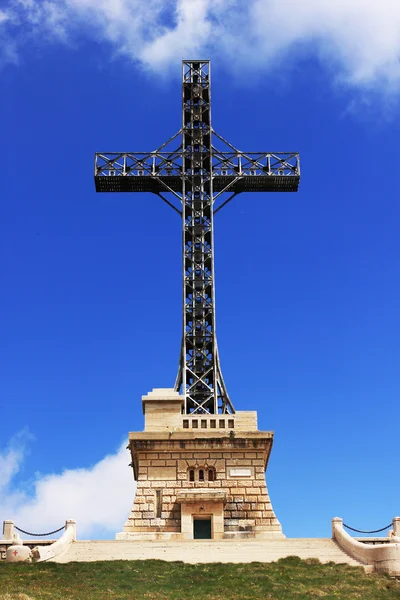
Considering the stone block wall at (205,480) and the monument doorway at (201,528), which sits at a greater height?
the stone block wall at (205,480)

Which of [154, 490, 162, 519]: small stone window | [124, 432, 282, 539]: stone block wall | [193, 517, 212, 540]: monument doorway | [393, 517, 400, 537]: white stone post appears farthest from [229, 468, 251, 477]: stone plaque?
[393, 517, 400, 537]: white stone post

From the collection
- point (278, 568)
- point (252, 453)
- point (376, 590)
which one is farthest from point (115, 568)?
point (252, 453)

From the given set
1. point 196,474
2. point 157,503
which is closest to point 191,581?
point 157,503

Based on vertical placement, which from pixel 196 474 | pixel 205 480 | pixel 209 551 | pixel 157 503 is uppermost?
pixel 196 474

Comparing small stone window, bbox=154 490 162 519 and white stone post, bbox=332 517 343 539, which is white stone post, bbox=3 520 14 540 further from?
white stone post, bbox=332 517 343 539

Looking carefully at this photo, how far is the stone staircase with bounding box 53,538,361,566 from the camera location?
1421 inches

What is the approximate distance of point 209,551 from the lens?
3691cm

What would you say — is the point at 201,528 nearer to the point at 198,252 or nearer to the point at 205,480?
the point at 205,480

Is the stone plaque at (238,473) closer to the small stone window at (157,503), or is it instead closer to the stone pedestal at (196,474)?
the stone pedestal at (196,474)

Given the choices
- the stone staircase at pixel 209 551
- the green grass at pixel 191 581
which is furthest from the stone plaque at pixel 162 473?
the green grass at pixel 191 581

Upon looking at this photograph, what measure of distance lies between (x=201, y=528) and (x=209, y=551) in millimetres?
6353

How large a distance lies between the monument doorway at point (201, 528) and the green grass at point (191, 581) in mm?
8205

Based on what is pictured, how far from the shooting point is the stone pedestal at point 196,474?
141 ft

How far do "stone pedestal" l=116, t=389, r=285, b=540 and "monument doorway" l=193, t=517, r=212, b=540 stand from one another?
Answer: 0.10m
